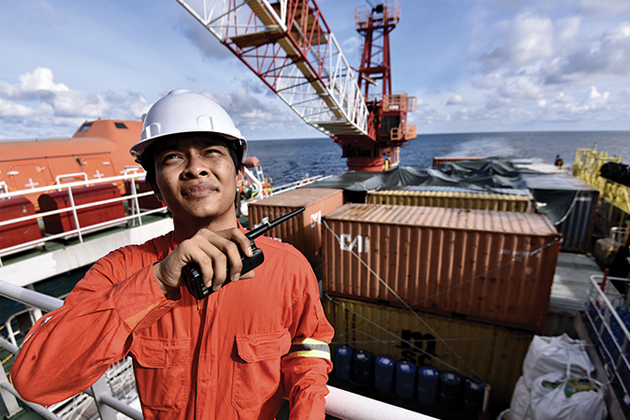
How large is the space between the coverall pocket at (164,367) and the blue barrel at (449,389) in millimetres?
8283

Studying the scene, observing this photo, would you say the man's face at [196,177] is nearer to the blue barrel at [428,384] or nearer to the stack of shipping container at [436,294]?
the stack of shipping container at [436,294]

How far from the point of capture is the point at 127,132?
16.1 meters

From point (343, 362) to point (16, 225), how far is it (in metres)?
8.86

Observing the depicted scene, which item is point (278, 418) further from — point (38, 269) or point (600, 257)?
point (600, 257)

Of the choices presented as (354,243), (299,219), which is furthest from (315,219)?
(354,243)

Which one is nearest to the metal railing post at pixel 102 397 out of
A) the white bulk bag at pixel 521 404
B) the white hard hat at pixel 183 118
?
the white hard hat at pixel 183 118

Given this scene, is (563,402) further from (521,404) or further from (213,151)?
(213,151)

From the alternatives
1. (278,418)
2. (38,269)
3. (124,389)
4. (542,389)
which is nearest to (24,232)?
(38,269)

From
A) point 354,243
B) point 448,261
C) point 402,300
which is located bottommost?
point 402,300

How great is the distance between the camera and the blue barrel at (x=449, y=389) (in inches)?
297

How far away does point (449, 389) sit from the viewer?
7.56 meters

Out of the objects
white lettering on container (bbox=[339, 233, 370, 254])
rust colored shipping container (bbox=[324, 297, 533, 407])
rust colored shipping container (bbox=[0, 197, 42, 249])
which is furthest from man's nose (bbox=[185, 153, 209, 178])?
rust colored shipping container (bbox=[324, 297, 533, 407])

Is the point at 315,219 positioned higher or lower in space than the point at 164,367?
lower

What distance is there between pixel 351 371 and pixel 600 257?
37.7ft
